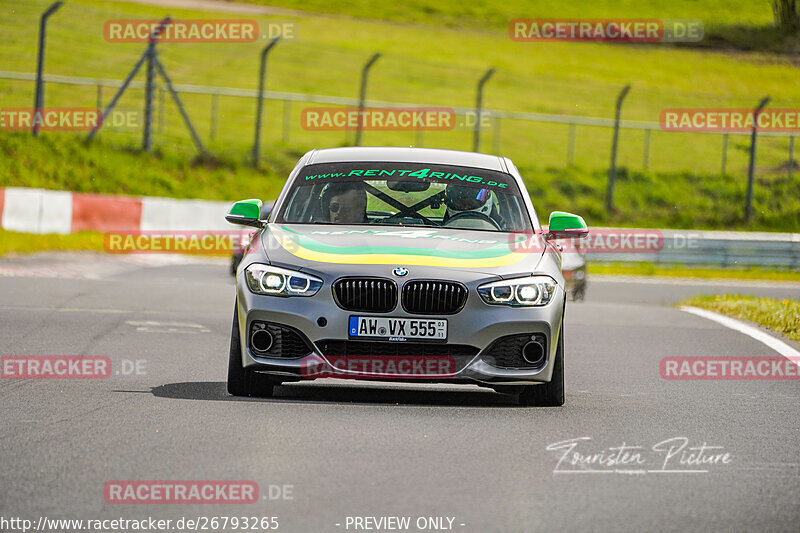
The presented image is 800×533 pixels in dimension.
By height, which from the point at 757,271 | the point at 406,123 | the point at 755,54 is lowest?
the point at 757,271

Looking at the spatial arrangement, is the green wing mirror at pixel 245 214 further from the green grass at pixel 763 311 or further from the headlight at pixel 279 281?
the green grass at pixel 763 311

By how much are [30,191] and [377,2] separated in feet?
174

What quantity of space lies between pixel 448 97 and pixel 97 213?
2533 centimetres

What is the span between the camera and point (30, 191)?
23.3m

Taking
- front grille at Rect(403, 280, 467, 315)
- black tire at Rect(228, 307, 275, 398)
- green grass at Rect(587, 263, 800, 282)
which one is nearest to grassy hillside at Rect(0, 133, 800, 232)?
green grass at Rect(587, 263, 800, 282)

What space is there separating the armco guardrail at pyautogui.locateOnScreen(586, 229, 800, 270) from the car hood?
18.9 meters

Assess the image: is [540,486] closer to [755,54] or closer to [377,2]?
[755,54]

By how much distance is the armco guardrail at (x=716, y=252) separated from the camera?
2809 cm

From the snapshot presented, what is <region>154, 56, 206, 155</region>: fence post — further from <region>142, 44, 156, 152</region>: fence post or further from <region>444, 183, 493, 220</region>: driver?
<region>444, 183, 493, 220</region>: driver

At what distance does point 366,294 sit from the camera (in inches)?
337

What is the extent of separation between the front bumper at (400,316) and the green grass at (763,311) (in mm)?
5566

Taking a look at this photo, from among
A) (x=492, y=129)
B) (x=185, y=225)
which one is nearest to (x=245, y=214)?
(x=185, y=225)

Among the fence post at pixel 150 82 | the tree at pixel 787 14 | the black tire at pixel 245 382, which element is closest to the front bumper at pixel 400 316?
the black tire at pixel 245 382

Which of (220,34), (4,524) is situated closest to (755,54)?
(220,34)
